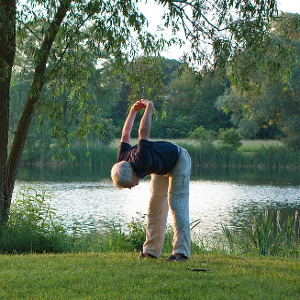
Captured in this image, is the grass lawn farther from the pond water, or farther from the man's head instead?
the pond water

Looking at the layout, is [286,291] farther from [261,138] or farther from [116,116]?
[116,116]

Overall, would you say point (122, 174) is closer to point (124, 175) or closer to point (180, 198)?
point (124, 175)

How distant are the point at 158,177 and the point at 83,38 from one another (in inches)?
133

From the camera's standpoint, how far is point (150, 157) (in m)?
5.12

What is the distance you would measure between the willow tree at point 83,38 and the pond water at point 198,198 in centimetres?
379

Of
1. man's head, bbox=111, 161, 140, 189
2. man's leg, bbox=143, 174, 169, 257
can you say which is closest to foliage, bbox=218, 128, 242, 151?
man's leg, bbox=143, 174, 169, 257

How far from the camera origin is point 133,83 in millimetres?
9547

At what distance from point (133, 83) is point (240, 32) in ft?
7.86

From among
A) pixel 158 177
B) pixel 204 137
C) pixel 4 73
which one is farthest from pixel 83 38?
pixel 204 137

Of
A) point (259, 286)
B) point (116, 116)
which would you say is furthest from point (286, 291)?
point (116, 116)

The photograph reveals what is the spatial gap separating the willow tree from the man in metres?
2.69

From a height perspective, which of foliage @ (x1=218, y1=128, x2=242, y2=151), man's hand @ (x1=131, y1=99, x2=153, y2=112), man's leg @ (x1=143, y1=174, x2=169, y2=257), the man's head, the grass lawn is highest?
foliage @ (x1=218, y1=128, x2=242, y2=151)

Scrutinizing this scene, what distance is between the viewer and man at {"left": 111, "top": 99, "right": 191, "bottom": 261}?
5.11 meters

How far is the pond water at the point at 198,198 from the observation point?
50.3 ft
